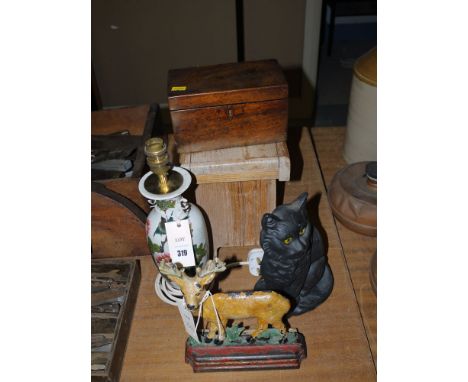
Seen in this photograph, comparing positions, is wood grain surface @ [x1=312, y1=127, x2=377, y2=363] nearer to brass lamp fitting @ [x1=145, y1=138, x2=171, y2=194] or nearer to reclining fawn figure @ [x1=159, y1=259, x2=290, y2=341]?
reclining fawn figure @ [x1=159, y1=259, x2=290, y2=341]

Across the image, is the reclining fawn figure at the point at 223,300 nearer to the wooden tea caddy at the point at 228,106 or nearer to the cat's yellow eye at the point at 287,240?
the cat's yellow eye at the point at 287,240

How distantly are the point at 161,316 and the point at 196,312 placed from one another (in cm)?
16

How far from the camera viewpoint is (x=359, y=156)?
1.46 metres

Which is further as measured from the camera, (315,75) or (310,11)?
(315,75)

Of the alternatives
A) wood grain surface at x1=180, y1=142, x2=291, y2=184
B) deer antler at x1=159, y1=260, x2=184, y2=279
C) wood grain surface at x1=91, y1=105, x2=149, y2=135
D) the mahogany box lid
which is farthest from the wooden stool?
wood grain surface at x1=91, y1=105, x2=149, y2=135

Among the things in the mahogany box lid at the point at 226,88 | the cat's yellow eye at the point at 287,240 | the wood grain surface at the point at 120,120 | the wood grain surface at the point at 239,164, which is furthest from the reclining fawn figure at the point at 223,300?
the wood grain surface at the point at 120,120

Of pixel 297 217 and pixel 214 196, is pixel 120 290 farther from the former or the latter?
pixel 297 217

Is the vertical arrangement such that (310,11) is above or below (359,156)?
above

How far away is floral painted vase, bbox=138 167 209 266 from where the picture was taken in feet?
2.79

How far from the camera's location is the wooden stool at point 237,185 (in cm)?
96

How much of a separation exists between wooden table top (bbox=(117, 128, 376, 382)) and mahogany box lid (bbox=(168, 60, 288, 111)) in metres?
0.44

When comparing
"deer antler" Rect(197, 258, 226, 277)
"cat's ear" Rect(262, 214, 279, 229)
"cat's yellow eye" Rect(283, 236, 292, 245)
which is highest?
"cat's ear" Rect(262, 214, 279, 229)

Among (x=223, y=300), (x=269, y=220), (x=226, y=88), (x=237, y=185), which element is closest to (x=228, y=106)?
(x=226, y=88)

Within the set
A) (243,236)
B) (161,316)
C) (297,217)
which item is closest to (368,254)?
(243,236)
